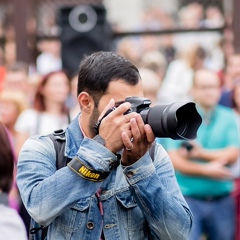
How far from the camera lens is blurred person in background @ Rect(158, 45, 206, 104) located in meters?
10.4

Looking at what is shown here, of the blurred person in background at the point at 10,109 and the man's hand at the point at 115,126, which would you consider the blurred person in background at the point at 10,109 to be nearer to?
the blurred person in background at the point at 10,109

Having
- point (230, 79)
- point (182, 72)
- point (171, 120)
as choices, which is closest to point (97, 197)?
point (171, 120)

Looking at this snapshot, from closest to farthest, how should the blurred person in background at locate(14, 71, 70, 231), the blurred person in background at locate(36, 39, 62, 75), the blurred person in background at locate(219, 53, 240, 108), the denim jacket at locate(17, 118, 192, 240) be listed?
1. the denim jacket at locate(17, 118, 192, 240)
2. the blurred person in background at locate(14, 71, 70, 231)
3. the blurred person in background at locate(219, 53, 240, 108)
4. the blurred person in background at locate(36, 39, 62, 75)

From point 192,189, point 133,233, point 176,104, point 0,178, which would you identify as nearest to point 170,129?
point 176,104

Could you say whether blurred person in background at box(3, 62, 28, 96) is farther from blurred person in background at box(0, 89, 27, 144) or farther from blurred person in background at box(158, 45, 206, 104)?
blurred person in background at box(158, 45, 206, 104)

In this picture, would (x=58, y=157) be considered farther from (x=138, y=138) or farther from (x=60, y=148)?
(x=138, y=138)

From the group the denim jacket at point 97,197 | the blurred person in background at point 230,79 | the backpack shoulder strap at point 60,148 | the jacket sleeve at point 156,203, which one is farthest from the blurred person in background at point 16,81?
the jacket sleeve at point 156,203

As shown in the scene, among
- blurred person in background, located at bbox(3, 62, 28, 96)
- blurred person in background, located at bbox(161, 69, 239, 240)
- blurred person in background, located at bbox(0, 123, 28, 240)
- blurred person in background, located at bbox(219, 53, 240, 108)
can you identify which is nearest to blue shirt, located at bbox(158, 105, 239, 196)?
blurred person in background, located at bbox(161, 69, 239, 240)

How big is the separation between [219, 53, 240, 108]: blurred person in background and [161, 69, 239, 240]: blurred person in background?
4.16 ft

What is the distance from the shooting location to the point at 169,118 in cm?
344

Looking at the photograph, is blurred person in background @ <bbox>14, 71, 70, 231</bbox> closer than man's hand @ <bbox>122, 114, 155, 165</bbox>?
No

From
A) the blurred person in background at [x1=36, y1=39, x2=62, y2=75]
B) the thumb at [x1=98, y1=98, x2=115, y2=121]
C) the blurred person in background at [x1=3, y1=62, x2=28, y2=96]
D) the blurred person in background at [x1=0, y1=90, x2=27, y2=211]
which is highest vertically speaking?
the thumb at [x1=98, y1=98, x2=115, y2=121]

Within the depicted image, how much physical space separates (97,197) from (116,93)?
0.41 metres

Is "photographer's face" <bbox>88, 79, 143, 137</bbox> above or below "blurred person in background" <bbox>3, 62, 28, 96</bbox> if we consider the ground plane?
above
